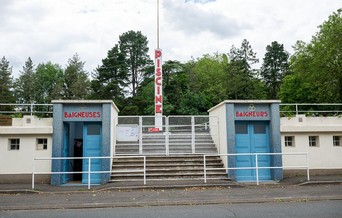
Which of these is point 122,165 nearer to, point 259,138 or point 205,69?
point 259,138

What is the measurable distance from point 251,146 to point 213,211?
7.16 metres

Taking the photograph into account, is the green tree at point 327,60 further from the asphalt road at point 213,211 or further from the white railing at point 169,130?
the asphalt road at point 213,211

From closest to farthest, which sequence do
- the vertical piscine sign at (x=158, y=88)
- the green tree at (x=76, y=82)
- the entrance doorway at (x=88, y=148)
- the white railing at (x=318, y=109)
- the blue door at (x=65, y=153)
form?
the entrance doorway at (x=88, y=148) < the blue door at (x=65, y=153) < the white railing at (x=318, y=109) < the vertical piscine sign at (x=158, y=88) < the green tree at (x=76, y=82)

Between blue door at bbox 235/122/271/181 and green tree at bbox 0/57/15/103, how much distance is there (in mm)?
49546

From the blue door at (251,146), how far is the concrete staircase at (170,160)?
3.34 ft

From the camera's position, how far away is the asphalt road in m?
8.74

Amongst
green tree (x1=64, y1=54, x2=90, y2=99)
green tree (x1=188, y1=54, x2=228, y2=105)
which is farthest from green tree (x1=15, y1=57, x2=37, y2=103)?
green tree (x1=188, y1=54, x2=228, y2=105)

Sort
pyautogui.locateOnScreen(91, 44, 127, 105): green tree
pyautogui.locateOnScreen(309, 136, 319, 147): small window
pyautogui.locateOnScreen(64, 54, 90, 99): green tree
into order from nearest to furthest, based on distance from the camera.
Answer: pyautogui.locateOnScreen(309, 136, 319, 147): small window → pyautogui.locateOnScreen(91, 44, 127, 105): green tree → pyautogui.locateOnScreen(64, 54, 90, 99): green tree

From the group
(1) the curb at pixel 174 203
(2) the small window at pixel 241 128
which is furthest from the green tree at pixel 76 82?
(1) the curb at pixel 174 203

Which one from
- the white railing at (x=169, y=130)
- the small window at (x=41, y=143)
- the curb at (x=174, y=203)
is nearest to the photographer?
the curb at (x=174, y=203)

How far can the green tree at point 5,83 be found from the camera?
55.9 m

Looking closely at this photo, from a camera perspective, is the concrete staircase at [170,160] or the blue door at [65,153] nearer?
the concrete staircase at [170,160]

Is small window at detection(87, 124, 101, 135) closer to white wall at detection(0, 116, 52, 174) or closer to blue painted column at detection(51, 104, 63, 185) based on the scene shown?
blue painted column at detection(51, 104, 63, 185)

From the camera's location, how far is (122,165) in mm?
15672
